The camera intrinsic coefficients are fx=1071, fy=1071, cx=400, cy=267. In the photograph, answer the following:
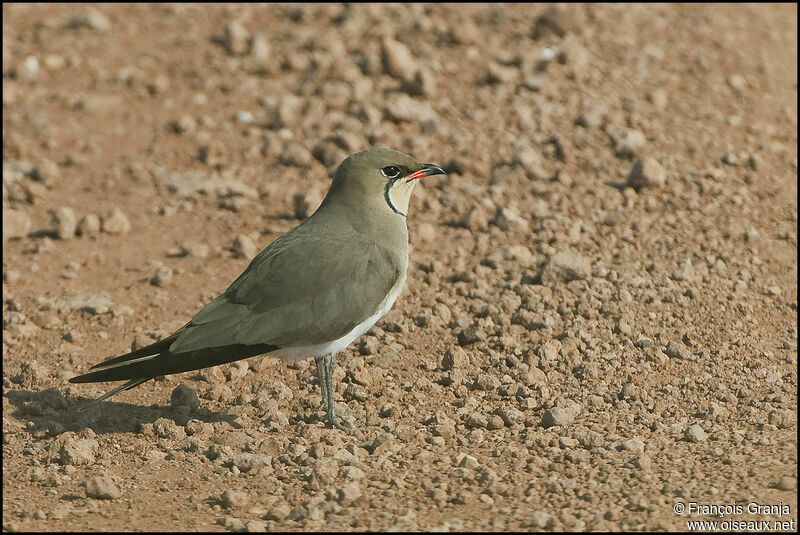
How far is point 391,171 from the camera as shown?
6.27 metres

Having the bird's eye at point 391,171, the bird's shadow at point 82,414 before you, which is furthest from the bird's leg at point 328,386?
the bird's eye at point 391,171

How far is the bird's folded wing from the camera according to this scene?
18.5 feet

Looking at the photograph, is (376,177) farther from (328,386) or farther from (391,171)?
(328,386)

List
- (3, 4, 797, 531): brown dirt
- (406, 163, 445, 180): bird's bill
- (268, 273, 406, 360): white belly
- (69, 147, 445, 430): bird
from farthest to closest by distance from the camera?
1. (406, 163, 445, 180): bird's bill
2. (268, 273, 406, 360): white belly
3. (69, 147, 445, 430): bird
4. (3, 4, 797, 531): brown dirt

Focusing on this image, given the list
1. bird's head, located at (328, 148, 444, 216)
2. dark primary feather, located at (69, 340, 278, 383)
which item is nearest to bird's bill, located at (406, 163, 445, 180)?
bird's head, located at (328, 148, 444, 216)

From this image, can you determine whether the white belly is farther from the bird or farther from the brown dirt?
the brown dirt

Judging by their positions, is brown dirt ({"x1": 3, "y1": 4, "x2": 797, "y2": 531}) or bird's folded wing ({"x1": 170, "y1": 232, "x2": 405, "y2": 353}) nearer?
brown dirt ({"x1": 3, "y1": 4, "x2": 797, "y2": 531})

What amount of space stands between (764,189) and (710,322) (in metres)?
2.08

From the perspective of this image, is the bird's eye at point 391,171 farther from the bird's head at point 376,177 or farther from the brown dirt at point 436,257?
the brown dirt at point 436,257

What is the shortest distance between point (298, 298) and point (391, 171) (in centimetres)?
103

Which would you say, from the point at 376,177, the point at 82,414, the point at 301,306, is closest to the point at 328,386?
the point at 301,306

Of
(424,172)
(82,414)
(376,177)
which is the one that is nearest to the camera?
(82,414)

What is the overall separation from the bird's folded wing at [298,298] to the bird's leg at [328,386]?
24 cm

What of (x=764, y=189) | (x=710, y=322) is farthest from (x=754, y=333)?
(x=764, y=189)
